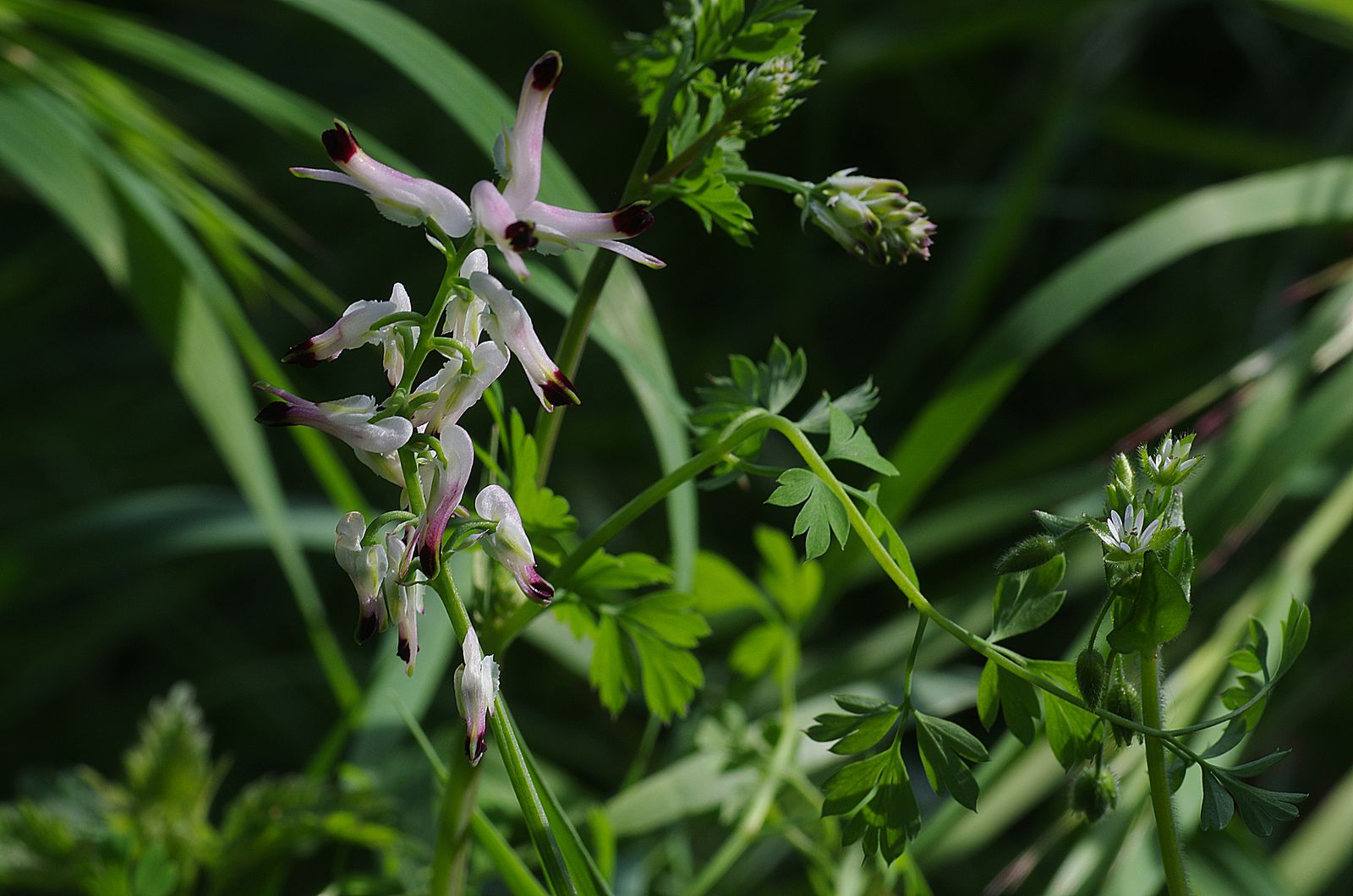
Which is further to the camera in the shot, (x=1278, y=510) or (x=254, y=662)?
(x=254, y=662)

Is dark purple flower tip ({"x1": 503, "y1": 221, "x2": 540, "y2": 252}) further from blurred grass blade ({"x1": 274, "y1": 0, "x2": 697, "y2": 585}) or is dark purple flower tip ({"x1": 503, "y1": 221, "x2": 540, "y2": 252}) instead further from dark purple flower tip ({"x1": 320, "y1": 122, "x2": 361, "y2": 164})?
blurred grass blade ({"x1": 274, "y1": 0, "x2": 697, "y2": 585})

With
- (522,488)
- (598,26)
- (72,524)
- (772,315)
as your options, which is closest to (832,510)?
(522,488)

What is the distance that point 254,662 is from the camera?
1306 mm

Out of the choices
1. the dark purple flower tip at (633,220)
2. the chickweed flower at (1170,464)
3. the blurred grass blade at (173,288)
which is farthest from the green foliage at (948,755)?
the blurred grass blade at (173,288)

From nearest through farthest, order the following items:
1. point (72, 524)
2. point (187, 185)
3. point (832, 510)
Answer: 1. point (832, 510)
2. point (187, 185)
3. point (72, 524)

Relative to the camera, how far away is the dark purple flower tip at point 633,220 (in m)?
0.33

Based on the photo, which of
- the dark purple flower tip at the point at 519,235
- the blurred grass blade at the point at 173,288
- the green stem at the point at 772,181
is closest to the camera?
the dark purple flower tip at the point at 519,235

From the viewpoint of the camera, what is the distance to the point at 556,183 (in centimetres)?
66

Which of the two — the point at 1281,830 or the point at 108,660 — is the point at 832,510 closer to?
the point at 1281,830

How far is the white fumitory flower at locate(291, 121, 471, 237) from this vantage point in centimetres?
33

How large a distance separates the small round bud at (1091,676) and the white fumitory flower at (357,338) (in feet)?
0.85

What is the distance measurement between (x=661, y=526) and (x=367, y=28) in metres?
0.73

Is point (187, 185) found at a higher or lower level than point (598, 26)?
lower

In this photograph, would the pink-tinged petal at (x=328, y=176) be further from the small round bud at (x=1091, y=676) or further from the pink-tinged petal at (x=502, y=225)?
the small round bud at (x=1091, y=676)
